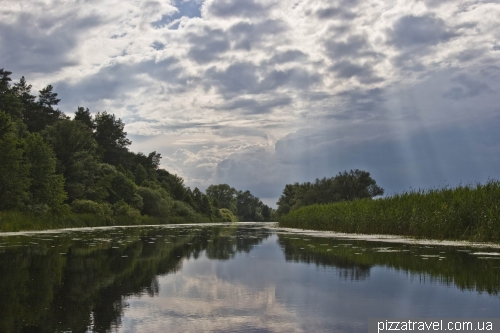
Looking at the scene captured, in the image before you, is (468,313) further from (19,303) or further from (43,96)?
(43,96)

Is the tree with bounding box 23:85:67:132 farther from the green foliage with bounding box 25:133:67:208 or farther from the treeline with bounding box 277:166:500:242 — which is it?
the treeline with bounding box 277:166:500:242

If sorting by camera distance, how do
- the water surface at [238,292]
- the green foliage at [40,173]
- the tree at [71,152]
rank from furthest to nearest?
the tree at [71,152], the green foliage at [40,173], the water surface at [238,292]

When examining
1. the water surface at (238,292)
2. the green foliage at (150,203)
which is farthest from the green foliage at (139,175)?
the water surface at (238,292)

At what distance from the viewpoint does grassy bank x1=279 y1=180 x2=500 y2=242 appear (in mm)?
19734

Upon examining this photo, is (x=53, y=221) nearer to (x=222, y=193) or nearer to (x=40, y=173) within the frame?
(x=40, y=173)

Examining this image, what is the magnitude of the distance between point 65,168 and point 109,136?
136ft

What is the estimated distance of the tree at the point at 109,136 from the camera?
98.8m

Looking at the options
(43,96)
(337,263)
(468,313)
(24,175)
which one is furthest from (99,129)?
(468,313)

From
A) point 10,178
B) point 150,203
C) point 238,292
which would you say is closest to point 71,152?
point 10,178

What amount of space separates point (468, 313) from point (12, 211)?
36674 millimetres

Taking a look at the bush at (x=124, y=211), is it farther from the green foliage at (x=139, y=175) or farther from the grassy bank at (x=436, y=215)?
the grassy bank at (x=436, y=215)

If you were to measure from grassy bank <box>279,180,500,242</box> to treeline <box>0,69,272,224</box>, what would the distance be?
876 inches

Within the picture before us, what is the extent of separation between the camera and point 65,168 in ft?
196

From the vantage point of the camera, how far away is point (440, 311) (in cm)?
666
